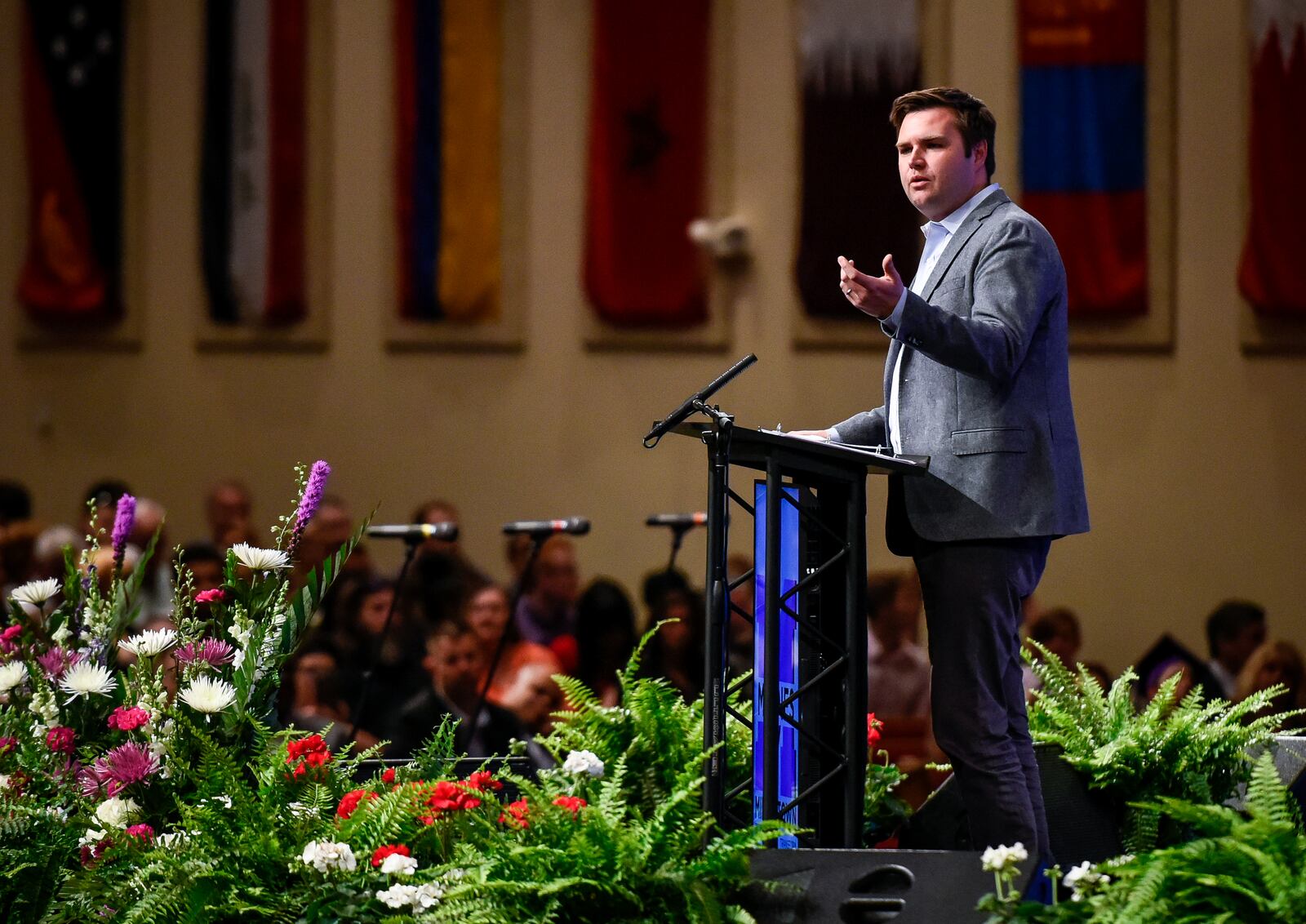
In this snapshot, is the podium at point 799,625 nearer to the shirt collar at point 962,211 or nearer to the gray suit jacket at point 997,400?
the gray suit jacket at point 997,400

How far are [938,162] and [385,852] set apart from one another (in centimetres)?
158

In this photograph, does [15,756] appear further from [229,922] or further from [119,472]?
[119,472]

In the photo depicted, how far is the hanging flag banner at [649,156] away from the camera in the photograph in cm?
880

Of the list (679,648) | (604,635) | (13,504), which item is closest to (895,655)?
(679,648)

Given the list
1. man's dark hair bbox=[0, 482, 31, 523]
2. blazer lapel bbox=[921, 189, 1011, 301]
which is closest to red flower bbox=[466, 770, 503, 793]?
blazer lapel bbox=[921, 189, 1011, 301]

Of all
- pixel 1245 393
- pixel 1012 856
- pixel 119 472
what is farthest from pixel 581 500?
pixel 1012 856

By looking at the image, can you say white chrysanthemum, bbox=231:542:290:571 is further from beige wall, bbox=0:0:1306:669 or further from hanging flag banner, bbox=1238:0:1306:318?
hanging flag banner, bbox=1238:0:1306:318

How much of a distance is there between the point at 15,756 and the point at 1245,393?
702 cm

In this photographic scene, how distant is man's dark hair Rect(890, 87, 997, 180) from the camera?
307 centimetres

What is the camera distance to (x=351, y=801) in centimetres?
292

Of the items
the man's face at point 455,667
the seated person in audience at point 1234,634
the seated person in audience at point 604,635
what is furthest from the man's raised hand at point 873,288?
the seated person in audience at point 1234,634

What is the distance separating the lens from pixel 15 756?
10.4ft

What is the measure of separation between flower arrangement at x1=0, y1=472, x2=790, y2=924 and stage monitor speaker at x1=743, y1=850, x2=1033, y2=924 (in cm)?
7

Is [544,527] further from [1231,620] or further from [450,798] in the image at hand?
[1231,620]
